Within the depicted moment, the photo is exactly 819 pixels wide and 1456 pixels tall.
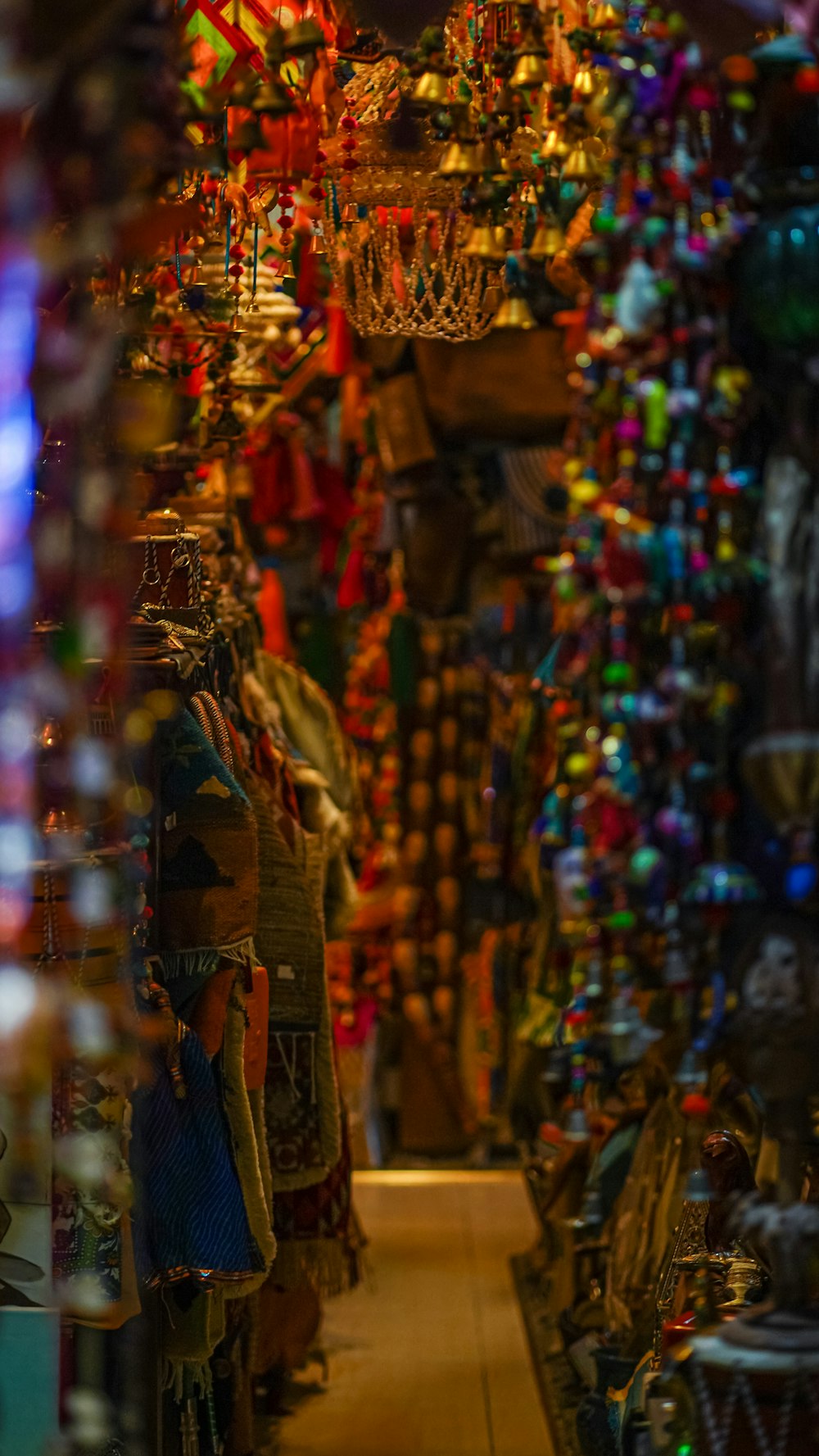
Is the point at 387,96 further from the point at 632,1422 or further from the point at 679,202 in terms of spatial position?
the point at 632,1422

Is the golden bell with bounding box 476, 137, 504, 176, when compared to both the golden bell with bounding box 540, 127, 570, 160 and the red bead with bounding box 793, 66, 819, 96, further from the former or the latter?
the red bead with bounding box 793, 66, 819, 96

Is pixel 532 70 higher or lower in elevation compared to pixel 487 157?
higher

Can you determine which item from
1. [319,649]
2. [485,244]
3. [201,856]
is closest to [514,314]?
[485,244]

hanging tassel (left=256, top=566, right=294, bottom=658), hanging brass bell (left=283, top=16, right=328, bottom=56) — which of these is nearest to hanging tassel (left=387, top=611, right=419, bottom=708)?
hanging tassel (left=256, top=566, right=294, bottom=658)

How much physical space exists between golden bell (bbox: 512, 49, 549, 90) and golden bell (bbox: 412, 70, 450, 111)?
101mm

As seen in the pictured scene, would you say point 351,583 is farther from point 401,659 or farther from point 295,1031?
point 295,1031

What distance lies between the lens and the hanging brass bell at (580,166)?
2586mm

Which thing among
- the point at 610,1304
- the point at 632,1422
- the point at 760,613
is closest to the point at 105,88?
the point at 760,613

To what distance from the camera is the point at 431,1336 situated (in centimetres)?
539

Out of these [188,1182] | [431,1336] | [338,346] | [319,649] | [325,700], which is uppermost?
[338,346]

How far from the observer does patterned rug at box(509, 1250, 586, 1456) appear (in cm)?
441

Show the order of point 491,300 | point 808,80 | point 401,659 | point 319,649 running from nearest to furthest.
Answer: point 808,80, point 491,300, point 401,659, point 319,649

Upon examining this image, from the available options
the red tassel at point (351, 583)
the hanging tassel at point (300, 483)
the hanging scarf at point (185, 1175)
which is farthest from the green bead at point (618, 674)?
the red tassel at point (351, 583)

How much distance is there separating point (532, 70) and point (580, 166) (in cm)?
16
